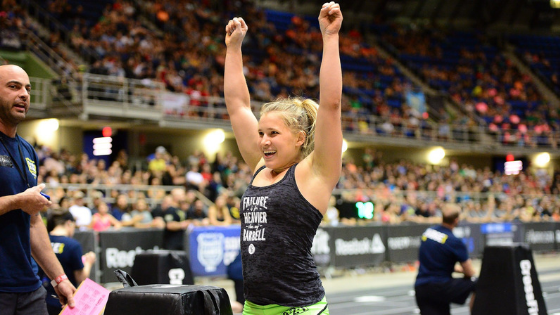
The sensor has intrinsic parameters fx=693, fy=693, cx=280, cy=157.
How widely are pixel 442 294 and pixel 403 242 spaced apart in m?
10.7

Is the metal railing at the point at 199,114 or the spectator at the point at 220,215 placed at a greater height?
the metal railing at the point at 199,114

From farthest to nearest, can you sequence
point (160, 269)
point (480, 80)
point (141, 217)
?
point (480, 80) < point (141, 217) < point (160, 269)

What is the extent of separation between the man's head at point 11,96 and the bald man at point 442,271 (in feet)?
16.3

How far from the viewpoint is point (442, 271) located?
7.50m

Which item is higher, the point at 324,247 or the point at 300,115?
the point at 300,115

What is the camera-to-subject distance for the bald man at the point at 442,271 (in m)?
7.38

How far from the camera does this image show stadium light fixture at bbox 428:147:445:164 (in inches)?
1216

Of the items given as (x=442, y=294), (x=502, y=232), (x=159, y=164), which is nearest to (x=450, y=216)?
(x=442, y=294)

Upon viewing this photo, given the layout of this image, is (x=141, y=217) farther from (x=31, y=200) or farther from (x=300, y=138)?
(x=300, y=138)

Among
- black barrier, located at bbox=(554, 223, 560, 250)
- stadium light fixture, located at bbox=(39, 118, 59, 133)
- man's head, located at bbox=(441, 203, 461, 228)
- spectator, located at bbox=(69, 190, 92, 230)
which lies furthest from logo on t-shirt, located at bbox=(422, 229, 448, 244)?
black barrier, located at bbox=(554, 223, 560, 250)

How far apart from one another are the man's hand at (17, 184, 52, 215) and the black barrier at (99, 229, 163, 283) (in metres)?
8.66

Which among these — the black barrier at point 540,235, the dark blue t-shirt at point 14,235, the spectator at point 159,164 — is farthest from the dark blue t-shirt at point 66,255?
the black barrier at point 540,235

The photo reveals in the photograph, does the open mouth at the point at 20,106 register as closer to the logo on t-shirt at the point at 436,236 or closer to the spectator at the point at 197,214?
the logo on t-shirt at the point at 436,236

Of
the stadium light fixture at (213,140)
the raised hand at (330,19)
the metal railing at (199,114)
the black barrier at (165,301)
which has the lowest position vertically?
the black barrier at (165,301)
